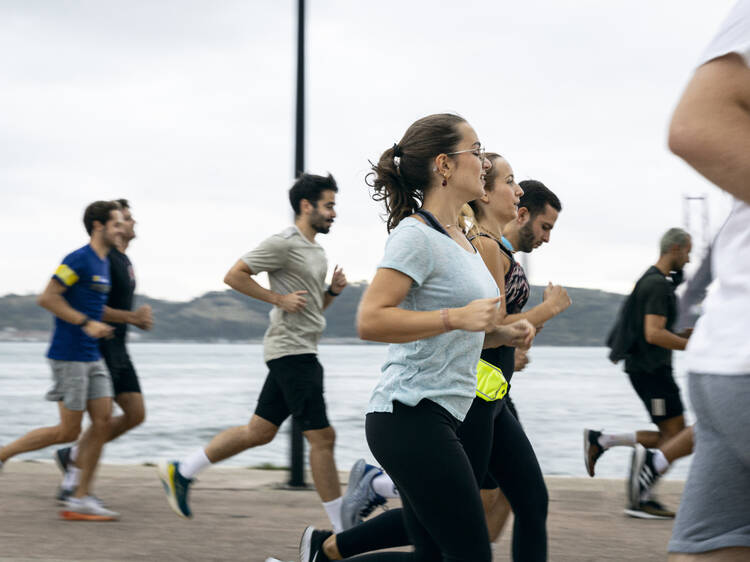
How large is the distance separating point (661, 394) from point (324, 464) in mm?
2231

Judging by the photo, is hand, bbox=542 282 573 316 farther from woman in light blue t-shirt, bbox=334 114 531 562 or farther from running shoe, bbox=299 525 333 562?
running shoe, bbox=299 525 333 562

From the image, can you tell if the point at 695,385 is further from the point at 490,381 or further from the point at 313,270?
the point at 313,270

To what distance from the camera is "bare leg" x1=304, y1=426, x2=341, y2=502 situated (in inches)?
207

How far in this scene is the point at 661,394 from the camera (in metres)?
6.09

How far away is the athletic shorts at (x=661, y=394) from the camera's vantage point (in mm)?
6090

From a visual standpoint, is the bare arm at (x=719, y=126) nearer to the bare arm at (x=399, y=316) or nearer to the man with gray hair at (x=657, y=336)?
the bare arm at (x=399, y=316)

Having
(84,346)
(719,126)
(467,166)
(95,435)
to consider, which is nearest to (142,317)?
(84,346)

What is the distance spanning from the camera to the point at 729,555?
177 centimetres

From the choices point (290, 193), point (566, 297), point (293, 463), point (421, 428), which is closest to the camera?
point (421, 428)

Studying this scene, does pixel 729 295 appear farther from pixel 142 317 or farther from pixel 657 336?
pixel 142 317

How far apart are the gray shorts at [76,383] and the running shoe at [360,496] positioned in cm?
190

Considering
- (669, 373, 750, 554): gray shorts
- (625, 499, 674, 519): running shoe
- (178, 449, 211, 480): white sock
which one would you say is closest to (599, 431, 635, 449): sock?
(625, 499, 674, 519): running shoe

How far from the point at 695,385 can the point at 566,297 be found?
6.19 feet

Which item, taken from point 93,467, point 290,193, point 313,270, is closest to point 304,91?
point 290,193
